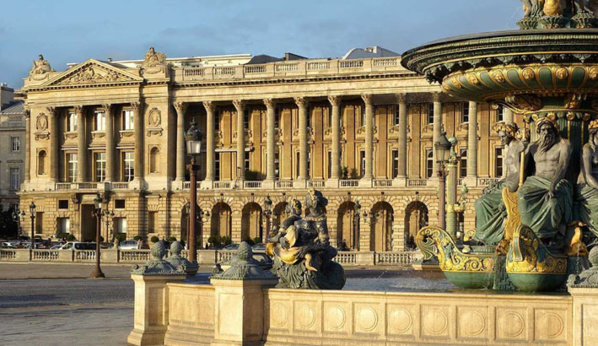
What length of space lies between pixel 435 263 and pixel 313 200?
4420 mm

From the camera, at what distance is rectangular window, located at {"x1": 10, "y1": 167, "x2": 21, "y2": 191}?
118m

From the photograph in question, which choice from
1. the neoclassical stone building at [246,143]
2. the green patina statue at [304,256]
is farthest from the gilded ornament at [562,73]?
the neoclassical stone building at [246,143]

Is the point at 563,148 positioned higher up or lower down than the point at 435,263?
higher up

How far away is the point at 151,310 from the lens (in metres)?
16.6

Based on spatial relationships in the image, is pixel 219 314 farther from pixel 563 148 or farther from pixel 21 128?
pixel 21 128

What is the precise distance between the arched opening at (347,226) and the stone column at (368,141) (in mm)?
2260

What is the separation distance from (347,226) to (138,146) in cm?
1812

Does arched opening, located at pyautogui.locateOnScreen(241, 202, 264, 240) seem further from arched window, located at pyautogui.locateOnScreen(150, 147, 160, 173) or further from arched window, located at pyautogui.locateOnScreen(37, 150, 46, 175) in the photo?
arched window, located at pyautogui.locateOnScreen(37, 150, 46, 175)

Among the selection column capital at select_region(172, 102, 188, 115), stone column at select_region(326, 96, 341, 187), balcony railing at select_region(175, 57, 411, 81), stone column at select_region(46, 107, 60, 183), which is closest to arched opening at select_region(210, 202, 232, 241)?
column capital at select_region(172, 102, 188, 115)

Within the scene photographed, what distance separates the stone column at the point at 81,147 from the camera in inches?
3871

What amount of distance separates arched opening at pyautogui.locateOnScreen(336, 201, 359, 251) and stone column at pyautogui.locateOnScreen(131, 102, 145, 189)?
1650cm

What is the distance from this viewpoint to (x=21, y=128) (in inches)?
4624

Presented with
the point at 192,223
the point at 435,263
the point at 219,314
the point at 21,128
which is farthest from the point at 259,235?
the point at 219,314

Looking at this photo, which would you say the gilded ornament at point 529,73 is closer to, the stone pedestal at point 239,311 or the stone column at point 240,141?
the stone pedestal at point 239,311
